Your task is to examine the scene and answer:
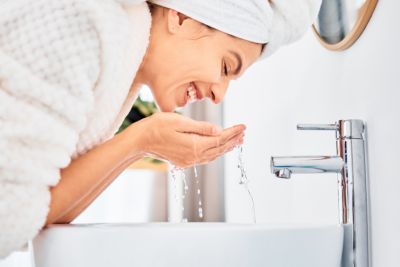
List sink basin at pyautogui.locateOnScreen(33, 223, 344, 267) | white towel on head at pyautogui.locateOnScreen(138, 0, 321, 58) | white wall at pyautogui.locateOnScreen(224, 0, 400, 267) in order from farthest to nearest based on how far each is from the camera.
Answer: white towel on head at pyautogui.locateOnScreen(138, 0, 321, 58)
white wall at pyautogui.locateOnScreen(224, 0, 400, 267)
sink basin at pyautogui.locateOnScreen(33, 223, 344, 267)

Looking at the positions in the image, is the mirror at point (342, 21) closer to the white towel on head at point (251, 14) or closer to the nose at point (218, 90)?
the white towel on head at point (251, 14)

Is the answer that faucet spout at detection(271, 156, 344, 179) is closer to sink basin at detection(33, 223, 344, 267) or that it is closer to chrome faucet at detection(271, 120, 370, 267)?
chrome faucet at detection(271, 120, 370, 267)

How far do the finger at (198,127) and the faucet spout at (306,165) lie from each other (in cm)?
12

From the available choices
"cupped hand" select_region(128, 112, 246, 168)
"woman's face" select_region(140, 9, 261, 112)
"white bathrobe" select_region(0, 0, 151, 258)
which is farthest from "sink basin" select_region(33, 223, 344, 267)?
"woman's face" select_region(140, 9, 261, 112)

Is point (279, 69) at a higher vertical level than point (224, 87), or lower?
higher

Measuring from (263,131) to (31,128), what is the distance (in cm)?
92

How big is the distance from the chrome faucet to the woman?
0.12 metres

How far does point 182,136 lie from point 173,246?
0.21m

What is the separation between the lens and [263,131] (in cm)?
168

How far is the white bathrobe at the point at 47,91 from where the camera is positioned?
87 cm

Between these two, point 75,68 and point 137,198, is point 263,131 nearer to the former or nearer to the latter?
point 75,68

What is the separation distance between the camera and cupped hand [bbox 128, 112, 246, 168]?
98cm

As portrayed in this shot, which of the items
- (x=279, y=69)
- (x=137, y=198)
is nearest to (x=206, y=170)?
(x=137, y=198)

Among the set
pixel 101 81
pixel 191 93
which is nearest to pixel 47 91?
pixel 101 81
